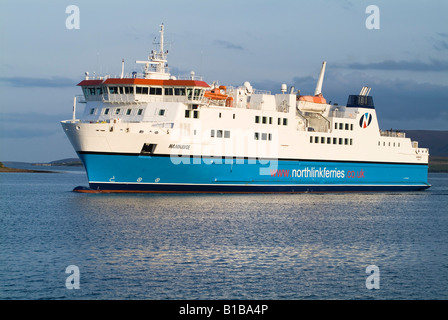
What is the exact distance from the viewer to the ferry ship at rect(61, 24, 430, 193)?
41188mm

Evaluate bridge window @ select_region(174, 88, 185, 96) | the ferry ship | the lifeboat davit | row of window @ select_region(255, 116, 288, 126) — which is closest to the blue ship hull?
the ferry ship

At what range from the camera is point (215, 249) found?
83.5 feet

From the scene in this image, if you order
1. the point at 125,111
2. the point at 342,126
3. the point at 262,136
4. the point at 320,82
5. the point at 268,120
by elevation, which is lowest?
the point at 262,136

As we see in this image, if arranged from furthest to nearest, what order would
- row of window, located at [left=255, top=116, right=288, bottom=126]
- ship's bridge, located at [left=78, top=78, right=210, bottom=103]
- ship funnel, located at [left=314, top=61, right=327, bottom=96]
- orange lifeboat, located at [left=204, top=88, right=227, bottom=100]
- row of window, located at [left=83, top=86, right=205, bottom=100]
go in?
1. ship funnel, located at [left=314, top=61, right=327, bottom=96]
2. row of window, located at [left=255, top=116, right=288, bottom=126]
3. orange lifeboat, located at [left=204, top=88, right=227, bottom=100]
4. row of window, located at [left=83, top=86, right=205, bottom=100]
5. ship's bridge, located at [left=78, top=78, right=210, bottom=103]

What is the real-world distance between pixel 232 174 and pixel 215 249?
792 inches

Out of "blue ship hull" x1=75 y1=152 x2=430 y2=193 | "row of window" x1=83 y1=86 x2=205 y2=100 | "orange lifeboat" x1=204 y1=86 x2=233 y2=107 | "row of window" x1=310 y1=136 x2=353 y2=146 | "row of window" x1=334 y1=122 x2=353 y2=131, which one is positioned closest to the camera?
"blue ship hull" x1=75 y1=152 x2=430 y2=193

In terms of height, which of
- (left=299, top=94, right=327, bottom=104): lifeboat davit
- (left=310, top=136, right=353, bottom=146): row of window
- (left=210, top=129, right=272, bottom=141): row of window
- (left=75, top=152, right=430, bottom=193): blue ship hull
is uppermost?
(left=299, top=94, right=327, bottom=104): lifeboat davit

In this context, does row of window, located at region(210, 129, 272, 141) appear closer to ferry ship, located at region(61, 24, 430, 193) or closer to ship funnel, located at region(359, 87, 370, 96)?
ferry ship, located at region(61, 24, 430, 193)

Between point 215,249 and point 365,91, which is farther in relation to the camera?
point 365,91

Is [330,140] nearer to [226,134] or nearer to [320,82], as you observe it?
[320,82]

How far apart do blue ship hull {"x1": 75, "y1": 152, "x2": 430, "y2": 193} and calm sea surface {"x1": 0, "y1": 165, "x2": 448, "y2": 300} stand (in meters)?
1.14

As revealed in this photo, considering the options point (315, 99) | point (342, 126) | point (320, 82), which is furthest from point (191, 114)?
point (320, 82)

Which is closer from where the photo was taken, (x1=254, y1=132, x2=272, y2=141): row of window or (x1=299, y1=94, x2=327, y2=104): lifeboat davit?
(x1=254, y1=132, x2=272, y2=141): row of window

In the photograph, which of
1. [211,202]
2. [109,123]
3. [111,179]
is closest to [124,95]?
[109,123]
